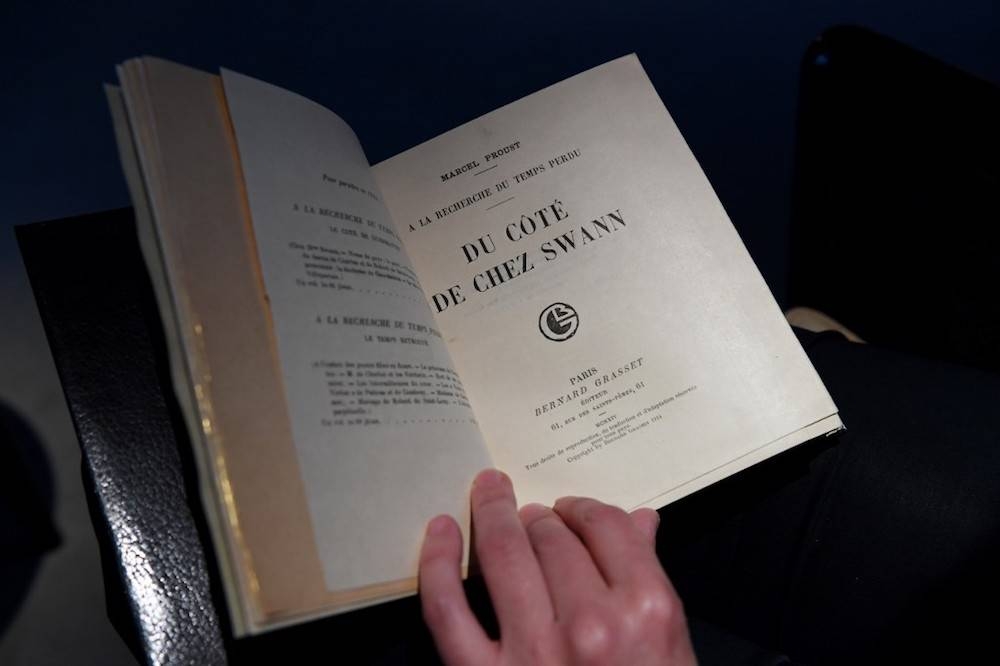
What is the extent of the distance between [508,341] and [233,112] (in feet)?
0.79

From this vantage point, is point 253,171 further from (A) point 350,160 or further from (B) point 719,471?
(B) point 719,471

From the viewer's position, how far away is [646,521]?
17.9 inches

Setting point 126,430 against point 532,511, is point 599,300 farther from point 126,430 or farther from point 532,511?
point 126,430

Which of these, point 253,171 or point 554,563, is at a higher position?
point 253,171

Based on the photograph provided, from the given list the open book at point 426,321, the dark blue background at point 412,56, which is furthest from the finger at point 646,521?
the dark blue background at point 412,56

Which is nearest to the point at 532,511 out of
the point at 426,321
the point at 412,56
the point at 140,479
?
the point at 426,321

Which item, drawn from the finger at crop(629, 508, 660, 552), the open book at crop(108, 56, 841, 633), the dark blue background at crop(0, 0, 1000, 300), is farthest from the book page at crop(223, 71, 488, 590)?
the dark blue background at crop(0, 0, 1000, 300)

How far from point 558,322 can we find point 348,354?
164 millimetres

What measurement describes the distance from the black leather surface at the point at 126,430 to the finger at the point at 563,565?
236 millimetres

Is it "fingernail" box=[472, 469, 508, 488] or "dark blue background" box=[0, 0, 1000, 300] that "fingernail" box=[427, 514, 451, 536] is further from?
"dark blue background" box=[0, 0, 1000, 300]

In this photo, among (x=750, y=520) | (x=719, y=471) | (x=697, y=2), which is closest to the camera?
(x=719, y=471)

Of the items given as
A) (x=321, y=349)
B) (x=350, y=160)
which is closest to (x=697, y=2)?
(x=350, y=160)

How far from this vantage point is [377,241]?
0.47 m

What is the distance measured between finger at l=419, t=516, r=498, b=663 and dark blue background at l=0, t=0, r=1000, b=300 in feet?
1.87
